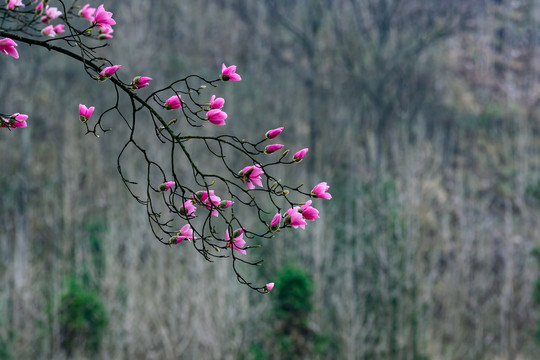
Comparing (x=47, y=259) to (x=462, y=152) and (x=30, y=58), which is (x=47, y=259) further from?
(x=462, y=152)

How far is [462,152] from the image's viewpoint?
63.9ft

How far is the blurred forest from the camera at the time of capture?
26.0 feet

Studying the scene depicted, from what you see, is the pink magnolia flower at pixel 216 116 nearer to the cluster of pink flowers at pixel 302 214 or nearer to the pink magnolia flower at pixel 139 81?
the pink magnolia flower at pixel 139 81

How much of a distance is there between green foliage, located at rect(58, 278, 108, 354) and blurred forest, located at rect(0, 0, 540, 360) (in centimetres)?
2

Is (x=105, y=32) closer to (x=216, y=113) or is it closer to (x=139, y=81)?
(x=139, y=81)

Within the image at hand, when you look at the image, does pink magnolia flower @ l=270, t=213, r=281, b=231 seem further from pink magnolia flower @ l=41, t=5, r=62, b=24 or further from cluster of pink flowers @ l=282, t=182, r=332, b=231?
pink magnolia flower @ l=41, t=5, r=62, b=24

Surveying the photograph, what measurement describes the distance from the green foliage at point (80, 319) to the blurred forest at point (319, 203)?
23mm

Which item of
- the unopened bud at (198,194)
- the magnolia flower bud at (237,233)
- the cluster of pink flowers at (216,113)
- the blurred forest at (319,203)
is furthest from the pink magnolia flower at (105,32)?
the blurred forest at (319,203)

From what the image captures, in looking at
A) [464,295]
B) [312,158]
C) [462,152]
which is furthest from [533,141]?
[464,295]

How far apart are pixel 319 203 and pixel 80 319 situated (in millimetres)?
4166

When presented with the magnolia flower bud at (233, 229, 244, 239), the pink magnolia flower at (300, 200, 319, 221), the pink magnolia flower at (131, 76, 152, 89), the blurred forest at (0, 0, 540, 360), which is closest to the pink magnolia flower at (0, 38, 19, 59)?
the pink magnolia flower at (131, 76, 152, 89)

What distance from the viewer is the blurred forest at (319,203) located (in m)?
7.92

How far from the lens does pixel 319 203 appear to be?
9.59 metres

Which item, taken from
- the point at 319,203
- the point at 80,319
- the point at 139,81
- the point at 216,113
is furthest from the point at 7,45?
the point at 319,203
